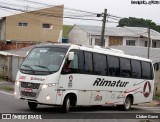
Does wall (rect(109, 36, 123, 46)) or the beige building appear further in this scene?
A: wall (rect(109, 36, 123, 46))

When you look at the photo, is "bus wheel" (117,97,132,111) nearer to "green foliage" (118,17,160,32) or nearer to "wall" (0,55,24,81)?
"wall" (0,55,24,81)

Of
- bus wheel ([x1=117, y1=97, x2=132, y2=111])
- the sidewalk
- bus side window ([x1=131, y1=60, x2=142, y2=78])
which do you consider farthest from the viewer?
the sidewalk

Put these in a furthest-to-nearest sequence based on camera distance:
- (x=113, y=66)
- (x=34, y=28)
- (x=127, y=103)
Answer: (x=34, y=28)
(x=127, y=103)
(x=113, y=66)

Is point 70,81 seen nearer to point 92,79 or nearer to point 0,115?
point 92,79

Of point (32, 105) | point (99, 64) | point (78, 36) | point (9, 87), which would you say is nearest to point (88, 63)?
point (99, 64)

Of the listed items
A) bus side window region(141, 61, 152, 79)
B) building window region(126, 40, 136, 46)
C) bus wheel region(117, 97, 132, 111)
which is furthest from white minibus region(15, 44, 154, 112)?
building window region(126, 40, 136, 46)

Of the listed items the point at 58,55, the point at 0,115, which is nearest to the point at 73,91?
the point at 58,55

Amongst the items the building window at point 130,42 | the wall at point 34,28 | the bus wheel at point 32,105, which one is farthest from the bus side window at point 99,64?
the building window at point 130,42

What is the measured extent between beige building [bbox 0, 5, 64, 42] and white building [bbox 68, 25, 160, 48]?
3.11 m

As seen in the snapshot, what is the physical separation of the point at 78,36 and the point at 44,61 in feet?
162

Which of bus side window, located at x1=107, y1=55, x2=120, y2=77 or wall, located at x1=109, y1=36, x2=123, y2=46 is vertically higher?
wall, located at x1=109, y1=36, x2=123, y2=46

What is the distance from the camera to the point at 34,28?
6438 cm

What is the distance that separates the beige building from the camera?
6269 cm

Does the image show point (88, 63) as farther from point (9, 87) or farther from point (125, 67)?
point (9, 87)
